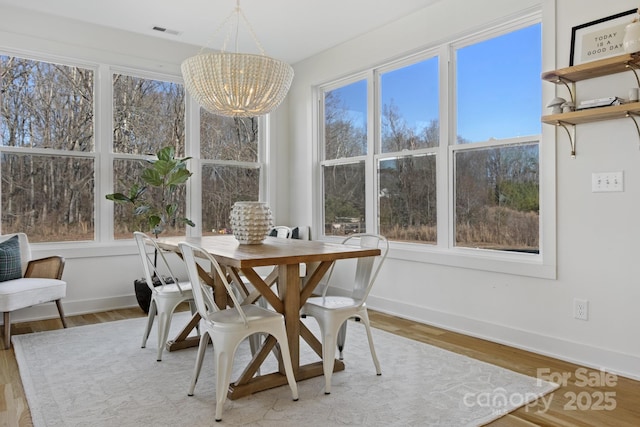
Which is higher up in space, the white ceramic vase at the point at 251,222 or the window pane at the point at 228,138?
the window pane at the point at 228,138

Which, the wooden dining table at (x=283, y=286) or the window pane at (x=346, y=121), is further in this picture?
the window pane at (x=346, y=121)

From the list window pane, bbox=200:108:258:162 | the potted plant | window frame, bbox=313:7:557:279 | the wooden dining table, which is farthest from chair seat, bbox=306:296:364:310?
window pane, bbox=200:108:258:162

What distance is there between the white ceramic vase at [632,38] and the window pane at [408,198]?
167 cm

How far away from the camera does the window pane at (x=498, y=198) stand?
10.7 feet

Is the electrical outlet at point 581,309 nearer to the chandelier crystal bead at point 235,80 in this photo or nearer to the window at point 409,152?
the window at point 409,152

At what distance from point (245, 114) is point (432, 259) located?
1949 millimetres

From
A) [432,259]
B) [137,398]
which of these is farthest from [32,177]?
[432,259]

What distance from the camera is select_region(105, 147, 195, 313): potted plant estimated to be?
4.23 m

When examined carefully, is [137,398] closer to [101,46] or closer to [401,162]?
[401,162]

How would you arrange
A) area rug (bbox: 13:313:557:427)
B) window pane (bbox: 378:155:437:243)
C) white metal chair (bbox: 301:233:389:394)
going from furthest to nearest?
1. window pane (bbox: 378:155:437:243)
2. white metal chair (bbox: 301:233:389:394)
3. area rug (bbox: 13:313:557:427)

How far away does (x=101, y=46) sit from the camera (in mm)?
4406

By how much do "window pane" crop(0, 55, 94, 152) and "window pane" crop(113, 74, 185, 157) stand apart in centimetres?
26

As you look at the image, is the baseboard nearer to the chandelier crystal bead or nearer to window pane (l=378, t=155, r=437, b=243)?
window pane (l=378, t=155, r=437, b=243)

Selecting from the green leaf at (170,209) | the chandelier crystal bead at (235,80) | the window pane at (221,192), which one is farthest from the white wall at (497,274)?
the chandelier crystal bead at (235,80)
